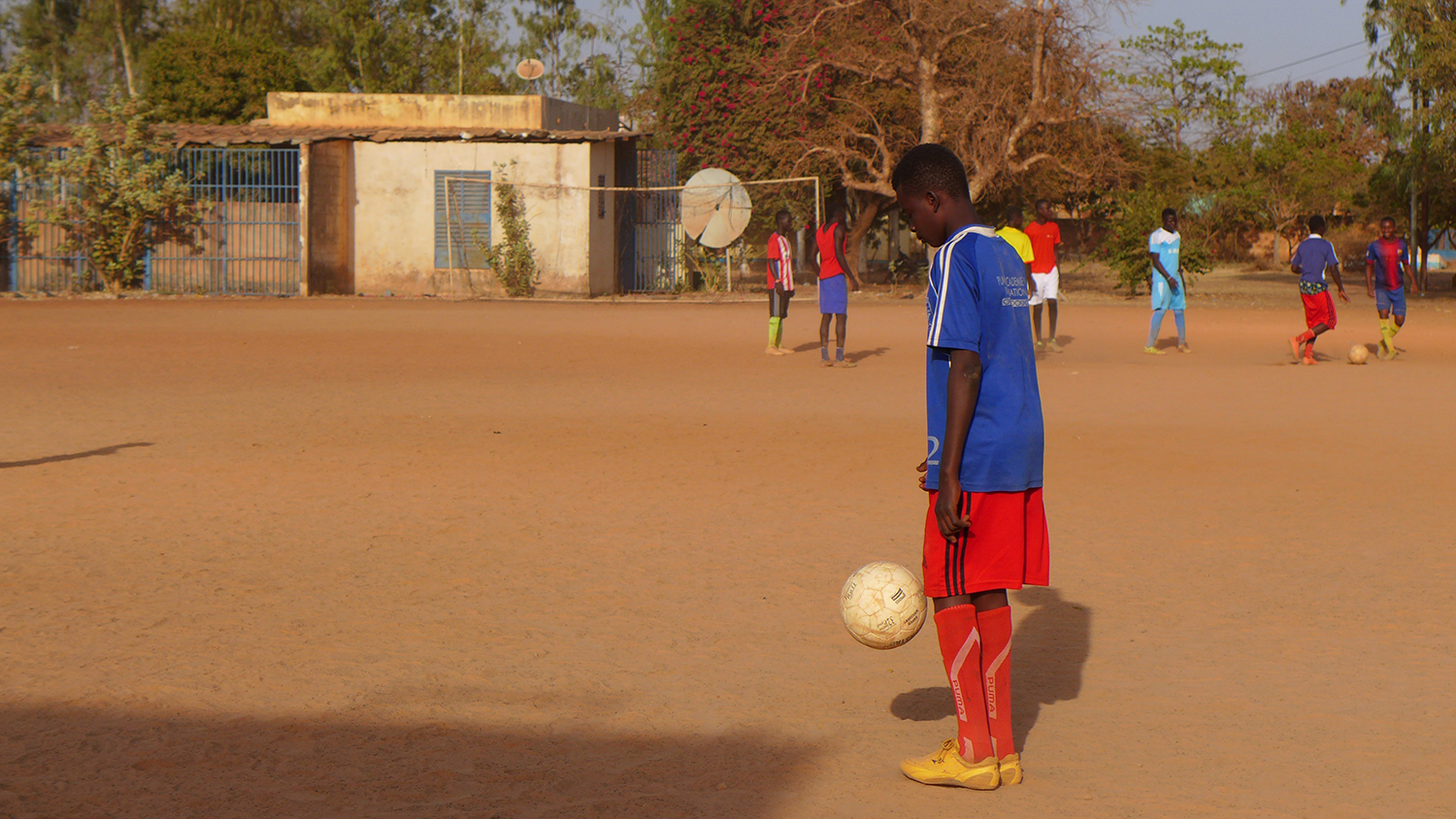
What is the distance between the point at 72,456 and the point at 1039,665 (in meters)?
6.91

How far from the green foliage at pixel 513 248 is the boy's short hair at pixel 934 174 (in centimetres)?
2475

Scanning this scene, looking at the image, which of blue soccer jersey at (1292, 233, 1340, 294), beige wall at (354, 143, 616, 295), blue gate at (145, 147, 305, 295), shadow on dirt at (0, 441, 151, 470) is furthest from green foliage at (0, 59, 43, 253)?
blue soccer jersey at (1292, 233, 1340, 294)

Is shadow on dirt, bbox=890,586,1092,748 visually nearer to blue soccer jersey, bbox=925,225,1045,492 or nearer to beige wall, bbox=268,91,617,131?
blue soccer jersey, bbox=925,225,1045,492

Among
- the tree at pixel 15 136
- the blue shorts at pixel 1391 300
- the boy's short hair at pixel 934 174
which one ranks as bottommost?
the blue shorts at pixel 1391 300

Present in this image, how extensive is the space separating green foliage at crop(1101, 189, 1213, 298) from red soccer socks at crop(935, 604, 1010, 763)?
86.3 feet

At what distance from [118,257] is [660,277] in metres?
11.3

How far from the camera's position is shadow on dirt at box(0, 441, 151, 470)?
872cm

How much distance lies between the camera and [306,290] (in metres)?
28.0

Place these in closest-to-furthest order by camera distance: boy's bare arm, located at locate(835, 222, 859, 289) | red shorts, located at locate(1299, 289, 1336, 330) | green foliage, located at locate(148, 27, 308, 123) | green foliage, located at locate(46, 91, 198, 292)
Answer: boy's bare arm, located at locate(835, 222, 859, 289) < red shorts, located at locate(1299, 289, 1336, 330) < green foliage, located at locate(46, 91, 198, 292) < green foliage, located at locate(148, 27, 308, 123)

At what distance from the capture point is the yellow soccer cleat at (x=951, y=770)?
371 centimetres

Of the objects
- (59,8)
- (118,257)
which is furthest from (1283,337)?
(59,8)

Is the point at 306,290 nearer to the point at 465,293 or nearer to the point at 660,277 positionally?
the point at 465,293

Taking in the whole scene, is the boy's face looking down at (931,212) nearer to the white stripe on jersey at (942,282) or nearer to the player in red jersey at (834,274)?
the white stripe on jersey at (942,282)

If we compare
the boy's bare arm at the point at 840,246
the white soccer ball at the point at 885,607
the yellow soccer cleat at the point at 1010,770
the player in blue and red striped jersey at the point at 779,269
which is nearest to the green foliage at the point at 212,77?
the player in blue and red striped jersey at the point at 779,269
